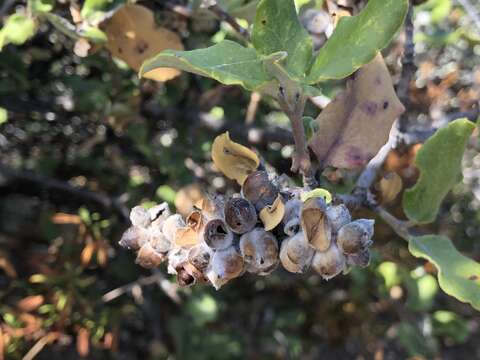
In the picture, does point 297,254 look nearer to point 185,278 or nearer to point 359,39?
point 185,278

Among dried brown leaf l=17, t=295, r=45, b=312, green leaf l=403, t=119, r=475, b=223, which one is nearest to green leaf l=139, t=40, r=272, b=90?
green leaf l=403, t=119, r=475, b=223

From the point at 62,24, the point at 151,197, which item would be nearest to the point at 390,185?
the point at 62,24

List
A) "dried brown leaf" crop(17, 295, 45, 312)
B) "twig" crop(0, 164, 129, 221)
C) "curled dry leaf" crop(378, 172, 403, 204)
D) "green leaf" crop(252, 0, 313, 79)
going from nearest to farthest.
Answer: "green leaf" crop(252, 0, 313, 79), "curled dry leaf" crop(378, 172, 403, 204), "dried brown leaf" crop(17, 295, 45, 312), "twig" crop(0, 164, 129, 221)

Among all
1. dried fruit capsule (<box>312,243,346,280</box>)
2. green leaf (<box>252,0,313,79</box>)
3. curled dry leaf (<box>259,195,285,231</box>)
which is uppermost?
green leaf (<box>252,0,313,79</box>)

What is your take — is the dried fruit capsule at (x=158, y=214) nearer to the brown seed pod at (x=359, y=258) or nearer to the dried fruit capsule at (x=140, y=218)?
the dried fruit capsule at (x=140, y=218)

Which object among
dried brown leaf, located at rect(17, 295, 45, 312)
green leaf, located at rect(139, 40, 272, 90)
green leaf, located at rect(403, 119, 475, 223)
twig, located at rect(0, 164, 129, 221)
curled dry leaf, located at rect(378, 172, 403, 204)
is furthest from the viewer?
twig, located at rect(0, 164, 129, 221)

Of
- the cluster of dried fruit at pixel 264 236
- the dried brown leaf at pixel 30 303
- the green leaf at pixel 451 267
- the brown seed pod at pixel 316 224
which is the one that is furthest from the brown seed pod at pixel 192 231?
the dried brown leaf at pixel 30 303

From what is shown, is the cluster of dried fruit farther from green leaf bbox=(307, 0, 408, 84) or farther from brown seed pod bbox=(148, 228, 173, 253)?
green leaf bbox=(307, 0, 408, 84)
